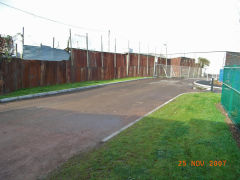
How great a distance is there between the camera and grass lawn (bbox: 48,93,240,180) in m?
2.77

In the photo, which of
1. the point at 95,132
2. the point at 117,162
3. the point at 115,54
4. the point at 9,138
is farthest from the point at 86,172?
the point at 115,54

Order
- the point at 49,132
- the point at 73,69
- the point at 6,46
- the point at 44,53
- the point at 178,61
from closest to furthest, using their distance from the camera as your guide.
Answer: the point at 49,132 < the point at 6,46 < the point at 44,53 < the point at 73,69 < the point at 178,61

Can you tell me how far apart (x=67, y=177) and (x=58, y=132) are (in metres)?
2.26

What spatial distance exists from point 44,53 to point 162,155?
14.7 meters

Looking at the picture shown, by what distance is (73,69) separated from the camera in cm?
1688

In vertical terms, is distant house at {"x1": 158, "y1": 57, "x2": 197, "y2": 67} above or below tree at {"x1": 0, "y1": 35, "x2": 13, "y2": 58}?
above

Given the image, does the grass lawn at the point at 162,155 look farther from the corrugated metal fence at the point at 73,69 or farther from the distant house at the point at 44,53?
the distant house at the point at 44,53

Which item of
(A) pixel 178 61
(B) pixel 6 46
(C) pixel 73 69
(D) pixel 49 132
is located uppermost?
(A) pixel 178 61

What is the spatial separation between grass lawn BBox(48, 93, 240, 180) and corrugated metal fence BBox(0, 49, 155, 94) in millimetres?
9989
